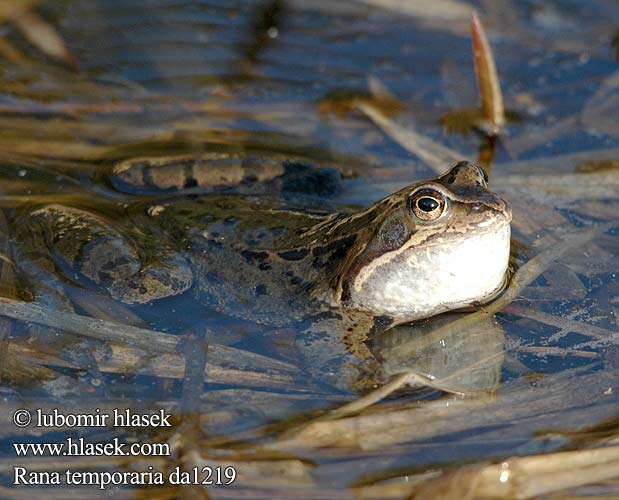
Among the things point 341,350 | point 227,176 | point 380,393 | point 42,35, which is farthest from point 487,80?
point 42,35

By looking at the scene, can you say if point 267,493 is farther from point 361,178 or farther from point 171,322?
point 361,178

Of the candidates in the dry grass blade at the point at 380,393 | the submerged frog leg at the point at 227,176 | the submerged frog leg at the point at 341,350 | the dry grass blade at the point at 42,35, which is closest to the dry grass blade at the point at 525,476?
the dry grass blade at the point at 380,393

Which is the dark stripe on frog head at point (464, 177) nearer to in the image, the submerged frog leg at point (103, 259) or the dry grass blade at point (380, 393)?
the dry grass blade at point (380, 393)

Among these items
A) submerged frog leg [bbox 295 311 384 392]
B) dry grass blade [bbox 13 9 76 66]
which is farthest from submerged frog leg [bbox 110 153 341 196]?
dry grass blade [bbox 13 9 76 66]

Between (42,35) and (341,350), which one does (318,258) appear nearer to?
(341,350)

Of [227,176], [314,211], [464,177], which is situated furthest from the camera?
[227,176]

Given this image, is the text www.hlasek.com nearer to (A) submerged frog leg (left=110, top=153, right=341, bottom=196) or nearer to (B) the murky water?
(B) the murky water
